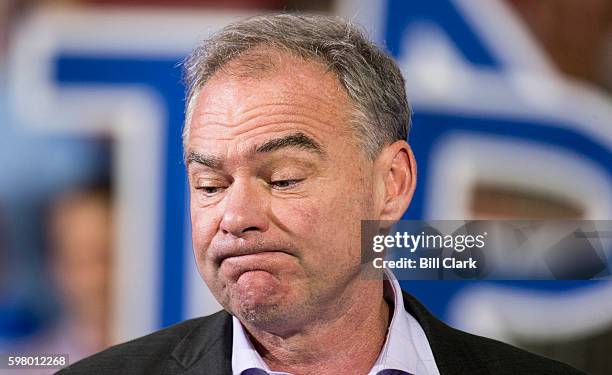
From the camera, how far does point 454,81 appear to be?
1701 millimetres

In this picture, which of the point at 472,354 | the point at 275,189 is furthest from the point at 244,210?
the point at 472,354

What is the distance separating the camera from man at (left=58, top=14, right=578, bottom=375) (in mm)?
1374

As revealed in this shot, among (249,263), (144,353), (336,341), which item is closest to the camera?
(249,263)

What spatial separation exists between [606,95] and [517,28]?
23 centimetres

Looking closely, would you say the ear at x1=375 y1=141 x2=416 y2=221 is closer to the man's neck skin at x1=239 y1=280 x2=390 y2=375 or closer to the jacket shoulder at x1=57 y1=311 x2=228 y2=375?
the man's neck skin at x1=239 y1=280 x2=390 y2=375

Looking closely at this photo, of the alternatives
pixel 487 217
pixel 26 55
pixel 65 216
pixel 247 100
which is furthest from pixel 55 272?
pixel 487 217

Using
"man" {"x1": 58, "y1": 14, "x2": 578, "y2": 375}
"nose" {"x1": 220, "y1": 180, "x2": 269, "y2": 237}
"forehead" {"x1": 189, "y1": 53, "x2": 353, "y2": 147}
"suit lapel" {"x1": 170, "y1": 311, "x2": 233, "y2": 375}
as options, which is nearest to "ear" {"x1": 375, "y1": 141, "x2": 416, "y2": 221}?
"man" {"x1": 58, "y1": 14, "x2": 578, "y2": 375}

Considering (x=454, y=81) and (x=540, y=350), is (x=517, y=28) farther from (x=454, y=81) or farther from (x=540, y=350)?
(x=540, y=350)

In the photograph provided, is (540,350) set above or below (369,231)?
below

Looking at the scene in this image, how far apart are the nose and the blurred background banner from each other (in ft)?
1.32

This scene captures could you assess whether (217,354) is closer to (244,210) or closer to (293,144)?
(244,210)

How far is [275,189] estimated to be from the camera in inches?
54.7

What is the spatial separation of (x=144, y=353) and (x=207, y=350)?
179 mm

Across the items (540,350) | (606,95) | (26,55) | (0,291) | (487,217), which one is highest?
(26,55)
